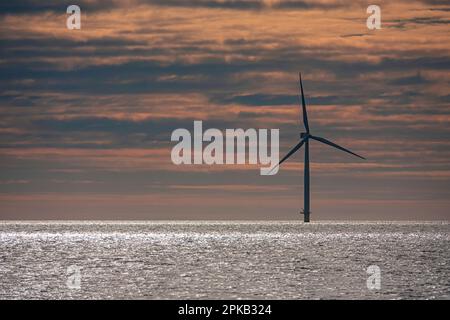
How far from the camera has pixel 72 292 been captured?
3123 inches

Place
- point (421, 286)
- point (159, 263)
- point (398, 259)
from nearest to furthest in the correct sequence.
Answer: point (421, 286)
point (159, 263)
point (398, 259)

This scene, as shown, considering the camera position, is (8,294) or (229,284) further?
(229,284)

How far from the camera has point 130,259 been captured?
132125 mm

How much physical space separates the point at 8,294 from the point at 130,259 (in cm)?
5465
